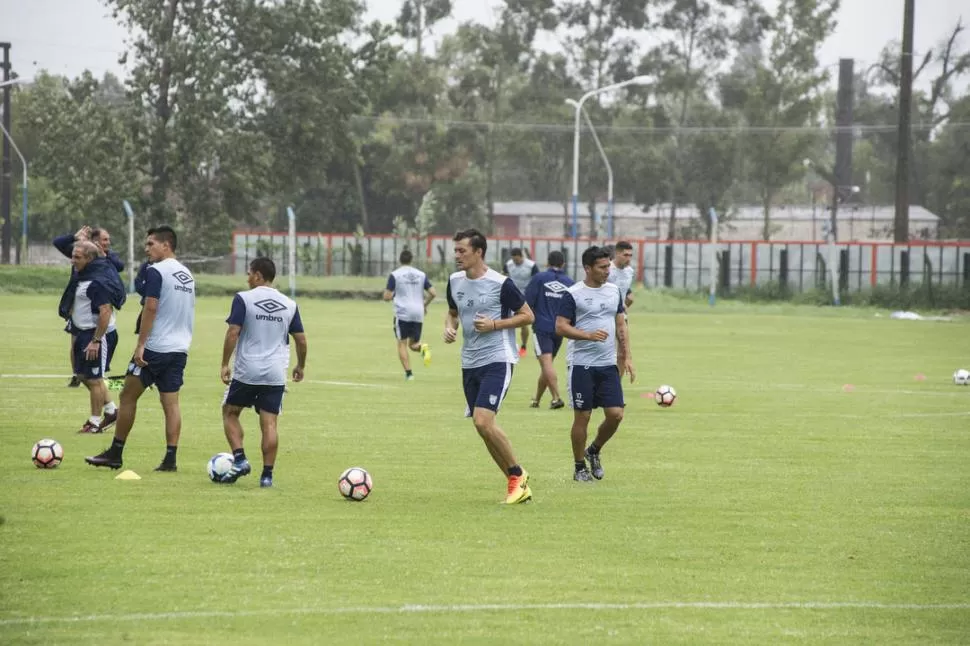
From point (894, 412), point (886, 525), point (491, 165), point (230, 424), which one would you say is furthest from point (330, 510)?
point (491, 165)

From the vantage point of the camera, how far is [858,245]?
56469 millimetres

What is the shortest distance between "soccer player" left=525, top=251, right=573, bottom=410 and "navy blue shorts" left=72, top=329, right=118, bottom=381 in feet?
17.2

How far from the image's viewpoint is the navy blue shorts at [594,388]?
43.1ft

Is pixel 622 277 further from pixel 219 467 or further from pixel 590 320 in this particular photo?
pixel 219 467

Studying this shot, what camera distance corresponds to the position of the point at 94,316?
15.9 meters

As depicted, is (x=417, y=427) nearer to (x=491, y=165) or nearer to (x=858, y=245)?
(x=858, y=245)

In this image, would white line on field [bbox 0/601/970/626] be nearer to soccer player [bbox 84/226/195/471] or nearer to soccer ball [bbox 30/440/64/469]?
soccer player [bbox 84/226/195/471]

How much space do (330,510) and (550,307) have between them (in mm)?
8224

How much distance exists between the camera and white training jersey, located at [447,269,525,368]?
39.2 feet

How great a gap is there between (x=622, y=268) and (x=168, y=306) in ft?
32.9

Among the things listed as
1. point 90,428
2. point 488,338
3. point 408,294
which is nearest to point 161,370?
point 488,338

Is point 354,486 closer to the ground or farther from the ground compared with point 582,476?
farther from the ground

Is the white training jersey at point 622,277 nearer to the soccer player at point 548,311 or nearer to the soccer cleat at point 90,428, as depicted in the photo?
the soccer player at point 548,311

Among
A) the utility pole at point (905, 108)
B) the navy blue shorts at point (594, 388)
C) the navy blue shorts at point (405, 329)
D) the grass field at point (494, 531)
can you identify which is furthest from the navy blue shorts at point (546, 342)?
the utility pole at point (905, 108)
